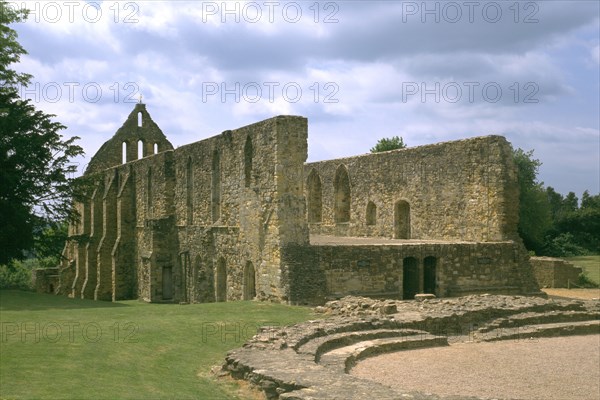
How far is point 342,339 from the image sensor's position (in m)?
13.6

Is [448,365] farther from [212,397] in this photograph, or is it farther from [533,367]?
[212,397]

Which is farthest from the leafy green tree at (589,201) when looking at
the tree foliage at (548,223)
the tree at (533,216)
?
the tree at (533,216)

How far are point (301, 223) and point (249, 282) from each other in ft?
11.1

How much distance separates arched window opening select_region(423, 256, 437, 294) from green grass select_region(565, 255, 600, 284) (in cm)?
1269

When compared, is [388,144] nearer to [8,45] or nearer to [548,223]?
[548,223]

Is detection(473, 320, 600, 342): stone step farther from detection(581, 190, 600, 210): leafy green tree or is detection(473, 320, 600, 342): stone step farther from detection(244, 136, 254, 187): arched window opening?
detection(581, 190, 600, 210): leafy green tree

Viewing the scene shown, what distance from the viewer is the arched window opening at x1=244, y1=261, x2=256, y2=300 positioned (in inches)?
847

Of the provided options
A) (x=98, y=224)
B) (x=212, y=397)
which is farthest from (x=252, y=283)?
(x=98, y=224)

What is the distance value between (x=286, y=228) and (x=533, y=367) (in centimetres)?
869

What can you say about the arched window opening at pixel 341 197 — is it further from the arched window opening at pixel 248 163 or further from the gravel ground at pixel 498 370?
the gravel ground at pixel 498 370

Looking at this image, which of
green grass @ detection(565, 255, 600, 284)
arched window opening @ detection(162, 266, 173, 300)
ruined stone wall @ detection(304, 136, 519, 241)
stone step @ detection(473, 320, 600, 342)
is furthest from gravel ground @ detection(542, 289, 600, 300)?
arched window opening @ detection(162, 266, 173, 300)

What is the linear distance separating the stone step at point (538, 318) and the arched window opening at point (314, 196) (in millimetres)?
16552

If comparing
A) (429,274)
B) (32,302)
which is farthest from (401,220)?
(32,302)

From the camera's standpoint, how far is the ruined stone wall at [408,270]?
62.5 feet
